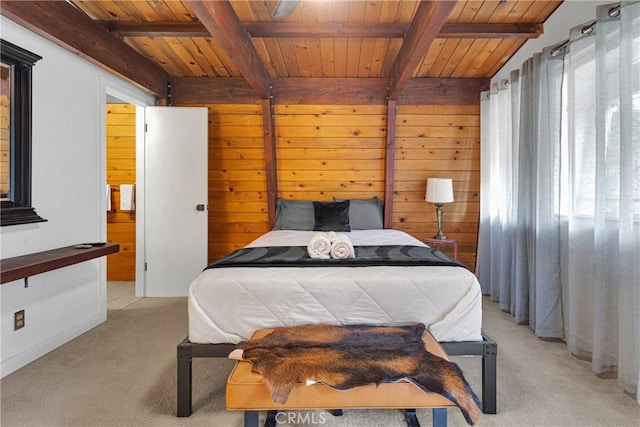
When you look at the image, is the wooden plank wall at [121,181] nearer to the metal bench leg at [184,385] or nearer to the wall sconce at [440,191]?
the metal bench leg at [184,385]

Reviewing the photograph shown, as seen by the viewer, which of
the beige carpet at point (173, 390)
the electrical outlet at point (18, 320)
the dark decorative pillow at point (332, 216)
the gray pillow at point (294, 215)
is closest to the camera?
the beige carpet at point (173, 390)

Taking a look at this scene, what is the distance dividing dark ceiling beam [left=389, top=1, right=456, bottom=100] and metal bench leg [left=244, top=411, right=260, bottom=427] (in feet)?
7.39

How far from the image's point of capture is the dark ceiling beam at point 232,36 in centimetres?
199

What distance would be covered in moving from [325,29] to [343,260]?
79.1 inches

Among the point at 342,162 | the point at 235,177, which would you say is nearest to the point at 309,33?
the point at 342,162

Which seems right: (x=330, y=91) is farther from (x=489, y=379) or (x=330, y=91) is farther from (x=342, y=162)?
(x=489, y=379)

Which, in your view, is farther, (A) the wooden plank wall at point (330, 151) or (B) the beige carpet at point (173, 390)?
(A) the wooden plank wall at point (330, 151)

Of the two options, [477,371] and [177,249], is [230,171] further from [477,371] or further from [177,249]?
[477,371]

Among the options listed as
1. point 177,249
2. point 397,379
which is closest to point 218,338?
point 397,379

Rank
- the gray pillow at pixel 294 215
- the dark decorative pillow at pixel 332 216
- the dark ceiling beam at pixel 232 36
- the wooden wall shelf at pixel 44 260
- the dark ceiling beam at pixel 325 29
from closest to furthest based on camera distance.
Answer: the wooden wall shelf at pixel 44 260 → the dark ceiling beam at pixel 232 36 → the dark ceiling beam at pixel 325 29 → the dark decorative pillow at pixel 332 216 → the gray pillow at pixel 294 215

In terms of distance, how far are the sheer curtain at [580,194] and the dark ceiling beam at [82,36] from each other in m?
3.45

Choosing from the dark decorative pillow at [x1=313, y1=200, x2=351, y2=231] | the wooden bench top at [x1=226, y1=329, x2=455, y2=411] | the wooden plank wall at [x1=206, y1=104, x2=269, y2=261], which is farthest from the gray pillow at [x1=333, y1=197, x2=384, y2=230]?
the wooden bench top at [x1=226, y1=329, x2=455, y2=411]

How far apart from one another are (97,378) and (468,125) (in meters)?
4.12

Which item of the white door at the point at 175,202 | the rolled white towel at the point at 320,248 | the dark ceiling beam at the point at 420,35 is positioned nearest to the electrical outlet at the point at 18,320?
the white door at the point at 175,202
